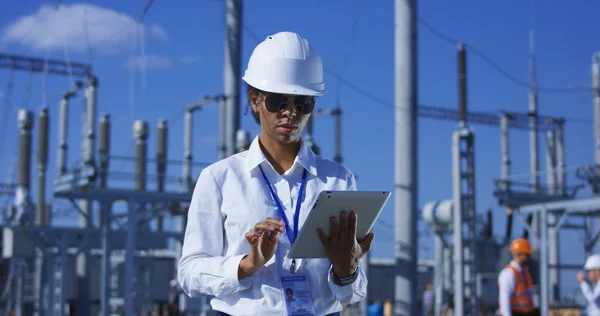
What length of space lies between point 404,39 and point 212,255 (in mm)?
8433

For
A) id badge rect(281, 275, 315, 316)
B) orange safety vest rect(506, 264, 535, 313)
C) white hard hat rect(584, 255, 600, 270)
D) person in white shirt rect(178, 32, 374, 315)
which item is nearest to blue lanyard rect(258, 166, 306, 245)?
person in white shirt rect(178, 32, 374, 315)

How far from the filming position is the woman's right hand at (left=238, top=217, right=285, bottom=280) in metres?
2.26

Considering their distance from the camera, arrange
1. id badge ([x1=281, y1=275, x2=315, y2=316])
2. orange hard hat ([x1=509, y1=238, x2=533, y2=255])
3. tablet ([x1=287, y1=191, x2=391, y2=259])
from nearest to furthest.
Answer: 1. tablet ([x1=287, y1=191, x2=391, y2=259])
2. id badge ([x1=281, y1=275, x2=315, y2=316])
3. orange hard hat ([x1=509, y1=238, x2=533, y2=255])

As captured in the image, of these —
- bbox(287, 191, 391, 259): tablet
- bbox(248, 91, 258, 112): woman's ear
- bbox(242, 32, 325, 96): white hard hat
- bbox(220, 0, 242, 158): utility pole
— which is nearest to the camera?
bbox(287, 191, 391, 259): tablet

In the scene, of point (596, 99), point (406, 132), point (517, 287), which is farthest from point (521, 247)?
point (596, 99)

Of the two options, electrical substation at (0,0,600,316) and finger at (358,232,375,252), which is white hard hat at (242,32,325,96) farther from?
electrical substation at (0,0,600,316)

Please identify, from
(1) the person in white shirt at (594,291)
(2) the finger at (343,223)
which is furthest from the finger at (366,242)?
(1) the person in white shirt at (594,291)

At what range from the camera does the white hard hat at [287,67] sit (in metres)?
2.51

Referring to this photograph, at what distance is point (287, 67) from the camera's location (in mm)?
2518

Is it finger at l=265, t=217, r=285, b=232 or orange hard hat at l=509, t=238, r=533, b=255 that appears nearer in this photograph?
finger at l=265, t=217, r=285, b=232

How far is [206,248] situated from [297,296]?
28 cm

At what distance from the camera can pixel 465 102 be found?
19797 millimetres

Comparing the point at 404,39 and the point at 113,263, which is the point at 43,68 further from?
the point at 404,39

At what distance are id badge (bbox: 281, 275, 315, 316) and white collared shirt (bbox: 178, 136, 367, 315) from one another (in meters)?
0.02
